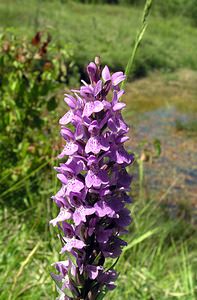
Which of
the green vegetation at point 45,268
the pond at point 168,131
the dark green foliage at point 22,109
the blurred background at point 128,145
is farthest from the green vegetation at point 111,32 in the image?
the green vegetation at point 45,268

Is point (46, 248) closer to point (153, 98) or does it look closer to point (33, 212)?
point (33, 212)

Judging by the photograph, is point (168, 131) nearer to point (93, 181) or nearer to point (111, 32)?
point (111, 32)

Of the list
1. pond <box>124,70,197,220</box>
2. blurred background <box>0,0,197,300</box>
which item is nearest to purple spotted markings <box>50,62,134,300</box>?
blurred background <box>0,0,197,300</box>

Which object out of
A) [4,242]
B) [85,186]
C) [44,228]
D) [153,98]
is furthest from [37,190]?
[153,98]

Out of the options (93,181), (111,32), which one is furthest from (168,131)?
(93,181)

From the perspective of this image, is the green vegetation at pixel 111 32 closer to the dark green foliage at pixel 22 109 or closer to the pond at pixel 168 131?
the pond at pixel 168 131
